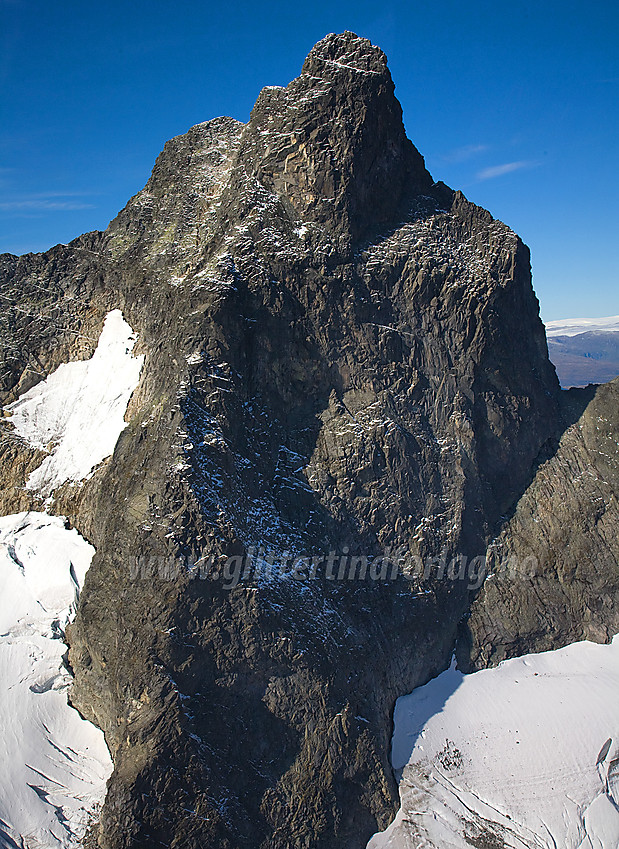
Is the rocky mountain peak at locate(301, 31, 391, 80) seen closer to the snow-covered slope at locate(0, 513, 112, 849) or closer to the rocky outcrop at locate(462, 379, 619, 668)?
the rocky outcrop at locate(462, 379, 619, 668)

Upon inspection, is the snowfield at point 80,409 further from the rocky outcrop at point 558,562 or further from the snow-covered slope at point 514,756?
the rocky outcrop at point 558,562

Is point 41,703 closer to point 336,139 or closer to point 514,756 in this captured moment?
point 514,756

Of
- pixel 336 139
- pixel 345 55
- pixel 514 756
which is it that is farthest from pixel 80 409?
pixel 514 756

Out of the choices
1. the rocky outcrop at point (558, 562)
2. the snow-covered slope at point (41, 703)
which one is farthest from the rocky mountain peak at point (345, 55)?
the snow-covered slope at point (41, 703)

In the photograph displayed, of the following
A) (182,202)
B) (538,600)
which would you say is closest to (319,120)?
(182,202)

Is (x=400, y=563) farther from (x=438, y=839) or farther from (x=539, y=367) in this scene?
(x=539, y=367)

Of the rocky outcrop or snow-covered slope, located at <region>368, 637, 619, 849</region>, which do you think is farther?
the rocky outcrop

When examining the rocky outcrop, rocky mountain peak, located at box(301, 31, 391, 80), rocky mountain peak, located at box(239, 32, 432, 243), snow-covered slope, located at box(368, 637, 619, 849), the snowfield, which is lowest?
snow-covered slope, located at box(368, 637, 619, 849)

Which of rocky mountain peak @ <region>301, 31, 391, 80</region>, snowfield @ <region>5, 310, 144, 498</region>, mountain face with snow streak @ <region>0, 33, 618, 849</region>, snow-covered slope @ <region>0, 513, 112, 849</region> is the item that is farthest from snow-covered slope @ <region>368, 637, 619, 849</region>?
rocky mountain peak @ <region>301, 31, 391, 80</region>
